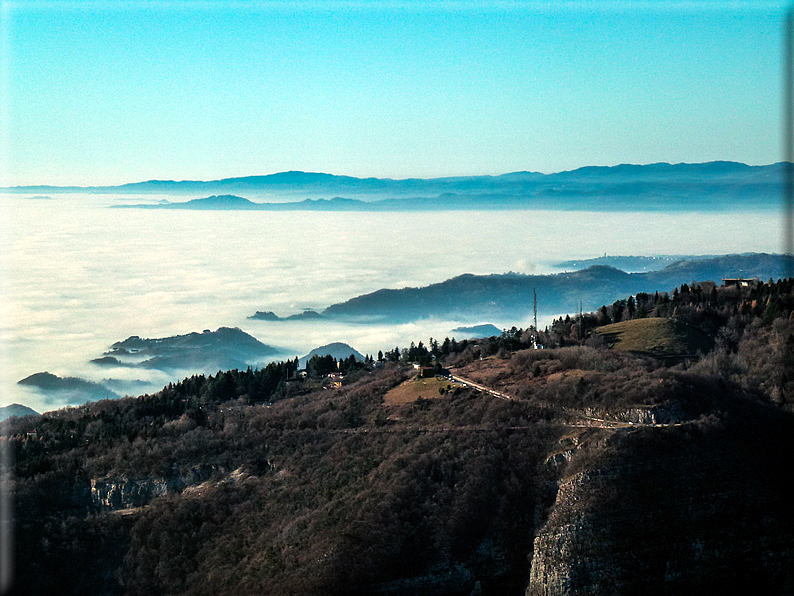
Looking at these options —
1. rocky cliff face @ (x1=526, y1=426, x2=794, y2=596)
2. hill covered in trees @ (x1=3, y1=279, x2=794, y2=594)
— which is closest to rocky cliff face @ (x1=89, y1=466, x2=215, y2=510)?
hill covered in trees @ (x1=3, y1=279, x2=794, y2=594)

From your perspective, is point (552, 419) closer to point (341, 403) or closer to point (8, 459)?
point (341, 403)

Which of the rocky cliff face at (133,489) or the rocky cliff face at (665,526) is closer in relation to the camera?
the rocky cliff face at (665,526)

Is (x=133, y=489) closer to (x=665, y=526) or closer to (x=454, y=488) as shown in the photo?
(x=454, y=488)

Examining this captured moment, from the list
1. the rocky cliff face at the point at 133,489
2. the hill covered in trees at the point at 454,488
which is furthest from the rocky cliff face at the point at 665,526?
the rocky cliff face at the point at 133,489

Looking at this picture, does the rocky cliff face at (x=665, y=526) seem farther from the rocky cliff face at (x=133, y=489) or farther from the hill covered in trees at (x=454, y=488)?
the rocky cliff face at (x=133, y=489)

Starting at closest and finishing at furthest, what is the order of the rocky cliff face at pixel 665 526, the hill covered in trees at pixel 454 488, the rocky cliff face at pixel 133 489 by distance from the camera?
the rocky cliff face at pixel 665 526 < the hill covered in trees at pixel 454 488 < the rocky cliff face at pixel 133 489

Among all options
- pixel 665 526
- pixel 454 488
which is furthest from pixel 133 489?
pixel 665 526

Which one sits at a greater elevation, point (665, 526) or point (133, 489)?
point (665, 526)
